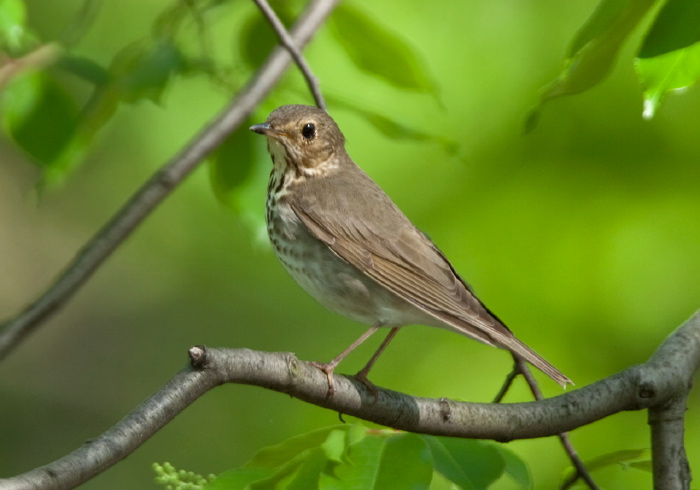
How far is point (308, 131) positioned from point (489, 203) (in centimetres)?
127

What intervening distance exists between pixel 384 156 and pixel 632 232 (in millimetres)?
1327

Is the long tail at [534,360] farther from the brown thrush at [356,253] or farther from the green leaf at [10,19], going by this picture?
the green leaf at [10,19]

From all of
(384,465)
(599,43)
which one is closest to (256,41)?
(599,43)

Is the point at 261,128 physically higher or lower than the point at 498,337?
higher

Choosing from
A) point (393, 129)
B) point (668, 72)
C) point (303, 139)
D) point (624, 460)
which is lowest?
point (624, 460)

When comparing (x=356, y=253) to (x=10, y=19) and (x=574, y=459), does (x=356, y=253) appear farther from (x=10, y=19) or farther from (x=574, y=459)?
(x=10, y=19)

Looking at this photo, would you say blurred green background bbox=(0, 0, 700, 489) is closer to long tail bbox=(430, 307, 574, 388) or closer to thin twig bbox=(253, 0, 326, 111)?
thin twig bbox=(253, 0, 326, 111)

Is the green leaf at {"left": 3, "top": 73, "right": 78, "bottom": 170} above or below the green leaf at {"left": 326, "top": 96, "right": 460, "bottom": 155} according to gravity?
below

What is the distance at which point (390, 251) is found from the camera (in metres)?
3.34

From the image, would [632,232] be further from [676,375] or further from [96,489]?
[96,489]

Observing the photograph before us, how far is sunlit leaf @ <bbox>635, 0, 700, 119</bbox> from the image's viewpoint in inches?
72.9

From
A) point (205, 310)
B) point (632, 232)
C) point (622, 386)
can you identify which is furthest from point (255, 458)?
point (205, 310)

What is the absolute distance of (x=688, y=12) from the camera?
6.09 feet

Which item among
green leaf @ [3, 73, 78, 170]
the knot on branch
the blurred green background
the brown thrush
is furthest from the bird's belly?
the knot on branch
